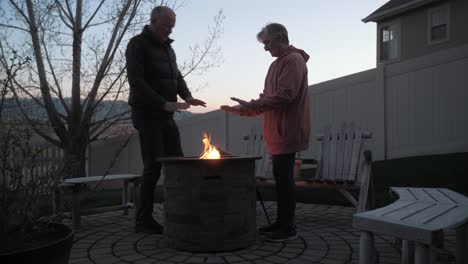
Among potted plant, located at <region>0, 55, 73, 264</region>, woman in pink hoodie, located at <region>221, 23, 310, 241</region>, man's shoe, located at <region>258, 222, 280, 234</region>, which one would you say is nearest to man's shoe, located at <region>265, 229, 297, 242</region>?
woman in pink hoodie, located at <region>221, 23, 310, 241</region>

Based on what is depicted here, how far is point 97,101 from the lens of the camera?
29.9 ft

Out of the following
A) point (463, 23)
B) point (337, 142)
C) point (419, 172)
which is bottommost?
point (419, 172)

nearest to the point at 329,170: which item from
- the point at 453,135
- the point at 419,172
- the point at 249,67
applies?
the point at 419,172

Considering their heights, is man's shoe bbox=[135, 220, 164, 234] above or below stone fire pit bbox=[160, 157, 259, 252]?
below

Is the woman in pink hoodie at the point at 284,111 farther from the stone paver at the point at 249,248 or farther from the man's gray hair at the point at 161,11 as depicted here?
the man's gray hair at the point at 161,11

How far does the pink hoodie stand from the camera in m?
3.74

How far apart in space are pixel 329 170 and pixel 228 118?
549cm

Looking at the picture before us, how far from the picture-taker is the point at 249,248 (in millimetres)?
3713

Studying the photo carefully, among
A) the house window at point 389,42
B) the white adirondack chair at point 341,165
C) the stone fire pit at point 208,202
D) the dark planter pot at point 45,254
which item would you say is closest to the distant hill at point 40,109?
the white adirondack chair at point 341,165

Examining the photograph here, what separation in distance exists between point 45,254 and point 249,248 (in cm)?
184

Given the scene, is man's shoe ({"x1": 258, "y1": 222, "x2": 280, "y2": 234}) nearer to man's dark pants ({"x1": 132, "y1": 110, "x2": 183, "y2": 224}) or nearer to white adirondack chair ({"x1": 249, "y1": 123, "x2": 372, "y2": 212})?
white adirondack chair ({"x1": 249, "y1": 123, "x2": 372, "y2": 212})

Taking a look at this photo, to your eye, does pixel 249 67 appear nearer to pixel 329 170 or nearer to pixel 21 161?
pixel 329 170

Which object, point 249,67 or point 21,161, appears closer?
point 21,161

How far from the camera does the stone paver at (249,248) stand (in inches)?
135
